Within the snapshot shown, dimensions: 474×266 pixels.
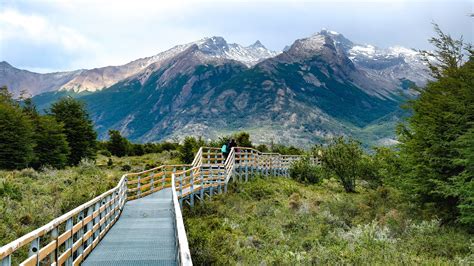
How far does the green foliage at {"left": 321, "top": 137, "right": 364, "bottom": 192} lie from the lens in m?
32.2

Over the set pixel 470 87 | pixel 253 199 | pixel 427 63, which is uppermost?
pixel 427 63

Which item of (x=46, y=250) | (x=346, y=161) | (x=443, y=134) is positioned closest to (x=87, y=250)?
(x=46, y=250)

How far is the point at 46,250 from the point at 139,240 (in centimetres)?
474

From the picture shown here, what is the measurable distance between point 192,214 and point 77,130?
3338cm

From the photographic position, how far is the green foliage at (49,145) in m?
41.2

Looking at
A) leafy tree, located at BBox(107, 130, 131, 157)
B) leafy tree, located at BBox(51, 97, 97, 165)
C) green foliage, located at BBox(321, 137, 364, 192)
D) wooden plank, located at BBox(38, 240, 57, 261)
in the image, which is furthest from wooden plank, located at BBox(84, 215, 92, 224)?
leafy tree, located at BBox(107, 130, 131, 157)

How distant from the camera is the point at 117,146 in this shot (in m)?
62.8

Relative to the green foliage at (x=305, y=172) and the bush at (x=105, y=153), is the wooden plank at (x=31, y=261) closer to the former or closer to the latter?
the green foliage at (x=305, y=172)

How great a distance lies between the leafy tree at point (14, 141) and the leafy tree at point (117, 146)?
2387 cm

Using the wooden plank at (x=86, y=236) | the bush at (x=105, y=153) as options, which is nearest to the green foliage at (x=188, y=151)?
the bush at (x=105, y=153)

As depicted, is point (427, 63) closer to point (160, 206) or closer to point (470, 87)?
point (470, 87)

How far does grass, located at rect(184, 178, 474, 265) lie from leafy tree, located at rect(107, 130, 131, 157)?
136 ft

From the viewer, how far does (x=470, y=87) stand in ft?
45.8

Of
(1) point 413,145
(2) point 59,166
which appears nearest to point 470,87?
(1) point 413,145
